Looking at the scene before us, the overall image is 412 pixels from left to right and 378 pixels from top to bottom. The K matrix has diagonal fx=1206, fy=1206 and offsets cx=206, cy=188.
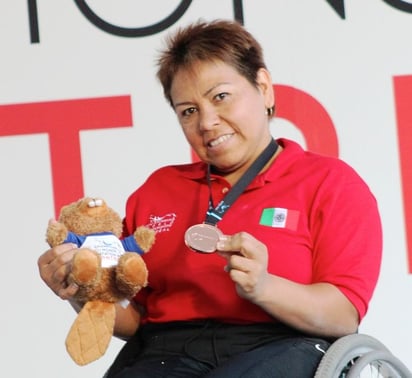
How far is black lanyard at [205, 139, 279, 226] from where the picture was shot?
2.20 m

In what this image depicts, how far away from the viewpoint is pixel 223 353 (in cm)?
215

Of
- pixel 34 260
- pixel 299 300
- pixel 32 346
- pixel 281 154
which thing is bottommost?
pixel 32 346

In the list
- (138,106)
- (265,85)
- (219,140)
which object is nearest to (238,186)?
(219,140)

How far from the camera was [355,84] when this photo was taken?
11.1 feet

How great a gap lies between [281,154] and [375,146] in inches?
44.2

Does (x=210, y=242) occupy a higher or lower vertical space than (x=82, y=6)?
lower

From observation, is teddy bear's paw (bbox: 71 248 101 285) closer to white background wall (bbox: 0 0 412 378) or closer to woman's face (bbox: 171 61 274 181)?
woman's face (bbox: 171 61 274 181)

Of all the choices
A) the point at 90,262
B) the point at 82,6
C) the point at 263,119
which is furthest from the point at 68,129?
the point at 90,262

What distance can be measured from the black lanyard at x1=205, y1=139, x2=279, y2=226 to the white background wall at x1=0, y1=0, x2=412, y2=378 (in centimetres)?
106

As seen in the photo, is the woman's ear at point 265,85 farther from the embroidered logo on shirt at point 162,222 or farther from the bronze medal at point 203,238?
the bronze medal at point 203,238

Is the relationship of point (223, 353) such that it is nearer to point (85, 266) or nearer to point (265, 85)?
point (85, 266)

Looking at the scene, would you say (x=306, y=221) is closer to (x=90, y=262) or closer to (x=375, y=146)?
(x=90, y=262)

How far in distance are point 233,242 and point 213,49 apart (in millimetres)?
458

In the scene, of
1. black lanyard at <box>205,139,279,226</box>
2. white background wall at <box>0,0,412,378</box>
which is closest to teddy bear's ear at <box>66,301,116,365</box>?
black lanyard at <box>205,139,279,226</box>
